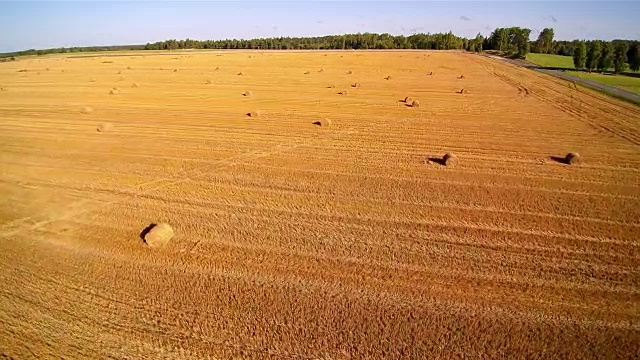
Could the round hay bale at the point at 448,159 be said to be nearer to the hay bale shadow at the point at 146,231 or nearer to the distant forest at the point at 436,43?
the hay bale shadow at the point at 146,231

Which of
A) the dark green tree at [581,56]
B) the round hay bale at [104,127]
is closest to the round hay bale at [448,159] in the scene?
the round hay bale at [104,127]

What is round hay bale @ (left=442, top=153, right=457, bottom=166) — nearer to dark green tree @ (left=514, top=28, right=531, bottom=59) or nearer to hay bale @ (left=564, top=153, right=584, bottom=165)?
hay bale @ (left=564, top=153, right=584, bottom=165)

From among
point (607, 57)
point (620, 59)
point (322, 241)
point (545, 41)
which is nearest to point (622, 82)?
point (620, 59)

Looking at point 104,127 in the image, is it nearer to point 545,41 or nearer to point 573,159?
point 573,159

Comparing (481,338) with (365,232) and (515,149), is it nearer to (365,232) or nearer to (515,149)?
(365,232)

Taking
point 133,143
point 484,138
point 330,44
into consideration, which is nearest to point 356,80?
point 484,138

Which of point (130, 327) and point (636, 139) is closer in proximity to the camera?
point (130, 327)

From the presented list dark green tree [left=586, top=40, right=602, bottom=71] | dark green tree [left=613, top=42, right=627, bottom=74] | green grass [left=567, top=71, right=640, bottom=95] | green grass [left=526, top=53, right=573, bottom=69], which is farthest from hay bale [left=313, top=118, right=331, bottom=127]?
green grass [left=526, top=53, right=573, bottom=69]

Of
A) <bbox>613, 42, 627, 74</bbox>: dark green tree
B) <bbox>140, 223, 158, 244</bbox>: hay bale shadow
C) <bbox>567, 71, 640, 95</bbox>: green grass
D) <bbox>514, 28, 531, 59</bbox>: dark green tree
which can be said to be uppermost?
<bbox>514, 28, 531, 59</bbox>: dark green tree
